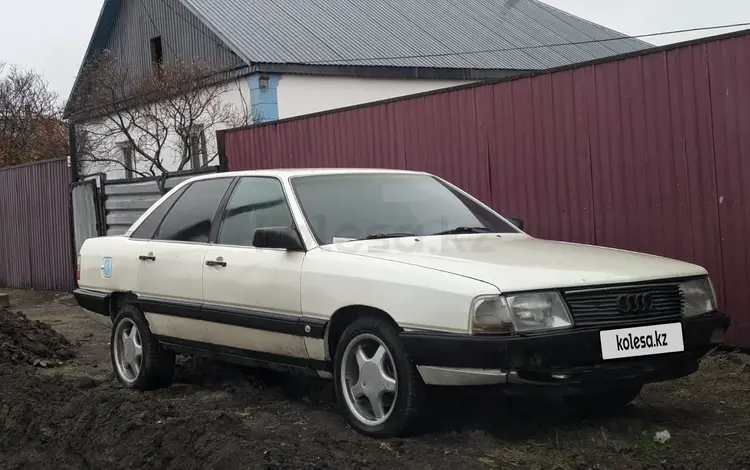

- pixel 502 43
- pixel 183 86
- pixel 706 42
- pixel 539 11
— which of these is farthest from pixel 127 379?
pixel 539 11

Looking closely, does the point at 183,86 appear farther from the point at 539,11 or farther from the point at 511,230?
the point at 539,11

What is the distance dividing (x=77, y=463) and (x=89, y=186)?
8.82 metres

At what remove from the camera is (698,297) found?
4906mm

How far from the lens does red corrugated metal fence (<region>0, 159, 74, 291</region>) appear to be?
589 inches

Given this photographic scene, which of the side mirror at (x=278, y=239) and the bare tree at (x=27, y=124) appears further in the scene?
the bare tree at (x=27, y=124)

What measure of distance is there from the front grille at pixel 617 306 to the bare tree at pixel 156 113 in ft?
36.7

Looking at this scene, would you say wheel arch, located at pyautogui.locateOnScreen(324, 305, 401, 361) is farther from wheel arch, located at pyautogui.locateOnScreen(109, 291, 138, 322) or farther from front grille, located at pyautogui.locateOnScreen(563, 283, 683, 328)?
wheel arch, located at pyautogui.locateOnScreen(109, 291, 138, 322)

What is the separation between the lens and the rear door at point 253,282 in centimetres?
532

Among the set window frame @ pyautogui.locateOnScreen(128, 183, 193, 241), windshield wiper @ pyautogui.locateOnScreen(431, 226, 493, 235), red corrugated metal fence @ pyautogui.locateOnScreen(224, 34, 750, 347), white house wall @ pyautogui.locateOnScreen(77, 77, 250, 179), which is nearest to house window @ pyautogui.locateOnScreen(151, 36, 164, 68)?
white house wall @ pyautogui.locateOnScreen(77, 77, 250, 179)

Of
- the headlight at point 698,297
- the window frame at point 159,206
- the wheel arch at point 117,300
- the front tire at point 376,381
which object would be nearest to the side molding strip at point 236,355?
the front tire at point 376,381

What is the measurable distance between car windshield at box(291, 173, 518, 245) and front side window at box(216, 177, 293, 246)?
14cm

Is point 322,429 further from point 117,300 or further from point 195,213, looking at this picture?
point 117,300

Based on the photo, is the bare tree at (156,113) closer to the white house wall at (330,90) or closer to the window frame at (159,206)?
the white house wall at (330,90)

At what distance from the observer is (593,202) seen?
7.59 m
